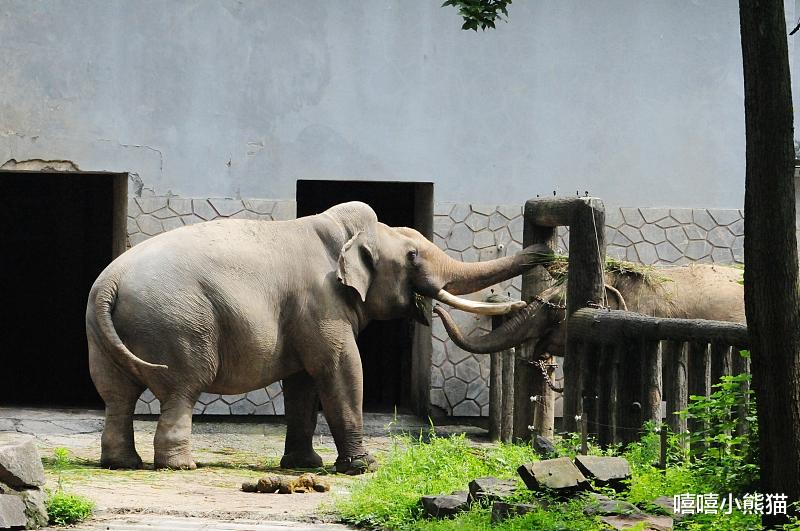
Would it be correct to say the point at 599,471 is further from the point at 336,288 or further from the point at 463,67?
the point at 463,67

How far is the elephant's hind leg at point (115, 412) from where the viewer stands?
9.10 meters

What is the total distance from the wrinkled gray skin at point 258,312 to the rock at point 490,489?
2.88 meters

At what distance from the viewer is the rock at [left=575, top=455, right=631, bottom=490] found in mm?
6223

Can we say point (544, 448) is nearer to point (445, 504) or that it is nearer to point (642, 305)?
point (445, 504)

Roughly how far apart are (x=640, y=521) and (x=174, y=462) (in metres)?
4.22

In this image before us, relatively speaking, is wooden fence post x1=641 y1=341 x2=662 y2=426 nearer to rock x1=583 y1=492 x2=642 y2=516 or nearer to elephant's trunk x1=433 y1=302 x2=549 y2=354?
rock x1=583 y1=492 x2=642 y2=516

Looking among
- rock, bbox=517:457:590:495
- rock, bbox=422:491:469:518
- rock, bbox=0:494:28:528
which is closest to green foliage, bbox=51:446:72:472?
rock, bbox=0:494:28:528

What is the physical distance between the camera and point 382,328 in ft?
51.4

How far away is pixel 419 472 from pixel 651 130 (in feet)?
20.1

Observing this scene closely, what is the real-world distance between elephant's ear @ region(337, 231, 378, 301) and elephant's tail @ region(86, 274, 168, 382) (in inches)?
57.1

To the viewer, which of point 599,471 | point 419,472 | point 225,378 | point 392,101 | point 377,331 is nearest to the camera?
point 599,471

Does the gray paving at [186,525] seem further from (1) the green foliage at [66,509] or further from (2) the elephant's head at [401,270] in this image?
(2) the elephant's head at [401,270]

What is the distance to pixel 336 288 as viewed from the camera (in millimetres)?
9695

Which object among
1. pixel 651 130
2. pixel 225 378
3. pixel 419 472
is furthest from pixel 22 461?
pixel 651 130
